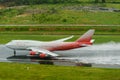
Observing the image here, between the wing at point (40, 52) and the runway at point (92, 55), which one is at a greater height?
the wing at point (40, 52)

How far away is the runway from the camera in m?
52.9

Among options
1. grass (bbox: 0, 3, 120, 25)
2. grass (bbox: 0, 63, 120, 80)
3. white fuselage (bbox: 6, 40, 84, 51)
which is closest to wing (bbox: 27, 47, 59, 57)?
white fuselage (bbox: 6, 40, 84, 51)

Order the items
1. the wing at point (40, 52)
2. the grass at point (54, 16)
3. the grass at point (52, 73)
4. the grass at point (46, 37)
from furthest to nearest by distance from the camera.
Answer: the grass at point (54, 16)
the grass at point (46, 37)
the wing at point (40, 52)
the grass at point (52, 73)

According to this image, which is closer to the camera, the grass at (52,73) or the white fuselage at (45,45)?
the grass at (52,73)

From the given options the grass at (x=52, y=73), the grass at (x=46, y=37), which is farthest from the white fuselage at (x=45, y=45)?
the grass at (x=46, y=37)

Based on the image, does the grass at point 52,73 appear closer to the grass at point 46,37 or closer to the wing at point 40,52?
the wing at point 40,52

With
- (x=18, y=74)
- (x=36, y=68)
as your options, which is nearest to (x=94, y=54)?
(x=36, y=68)

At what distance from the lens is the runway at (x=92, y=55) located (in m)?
52.9

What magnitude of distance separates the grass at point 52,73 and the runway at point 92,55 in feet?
14.7

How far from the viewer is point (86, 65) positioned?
165ft

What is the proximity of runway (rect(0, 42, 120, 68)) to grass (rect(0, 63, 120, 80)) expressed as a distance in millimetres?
4484

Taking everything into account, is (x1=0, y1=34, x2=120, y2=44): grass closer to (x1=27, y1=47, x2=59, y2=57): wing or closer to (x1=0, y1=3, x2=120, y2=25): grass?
(x1=27, y1=47, x2=59, y2=57): wing

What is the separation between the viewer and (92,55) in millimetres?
58625

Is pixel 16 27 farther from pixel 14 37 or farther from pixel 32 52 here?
pixel 32 52
